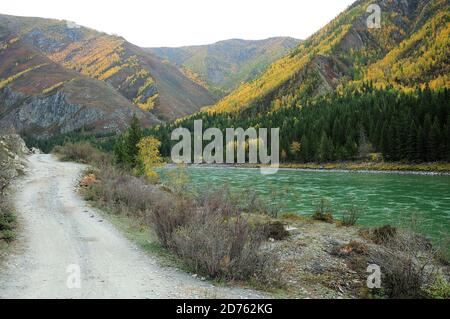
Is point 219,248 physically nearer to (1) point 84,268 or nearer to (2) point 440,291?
(1) point 84,268

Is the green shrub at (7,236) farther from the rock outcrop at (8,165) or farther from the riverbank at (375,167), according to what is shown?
the riverbank at (375,167)

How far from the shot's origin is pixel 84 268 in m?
10.6

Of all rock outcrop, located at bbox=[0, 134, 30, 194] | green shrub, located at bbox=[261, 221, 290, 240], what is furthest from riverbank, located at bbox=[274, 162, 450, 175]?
rock outcrop, located at bbox=[0, 134, 30, 194]

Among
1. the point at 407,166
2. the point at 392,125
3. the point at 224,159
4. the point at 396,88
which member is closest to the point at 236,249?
the point at 407,166

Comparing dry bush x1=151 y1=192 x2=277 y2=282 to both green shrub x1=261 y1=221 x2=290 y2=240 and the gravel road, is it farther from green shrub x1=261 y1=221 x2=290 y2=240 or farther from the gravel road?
green shrub x1=261 y1=221 x2=290 y2=240

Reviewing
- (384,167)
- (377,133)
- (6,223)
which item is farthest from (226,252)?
(377,133)

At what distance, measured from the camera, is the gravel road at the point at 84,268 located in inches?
352

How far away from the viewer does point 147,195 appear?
918 inches

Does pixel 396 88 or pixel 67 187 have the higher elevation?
pixel 396 88

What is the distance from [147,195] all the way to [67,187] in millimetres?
9211

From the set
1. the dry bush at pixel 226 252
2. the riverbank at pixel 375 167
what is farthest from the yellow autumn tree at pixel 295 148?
the dry bush at pixel 226 252

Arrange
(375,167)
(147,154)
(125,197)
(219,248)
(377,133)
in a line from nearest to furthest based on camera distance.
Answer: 1. (219,248)
2. (125,197)
3. (147,154)
4. (375,167)
5. (377,133)

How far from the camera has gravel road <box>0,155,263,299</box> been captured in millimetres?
8930
